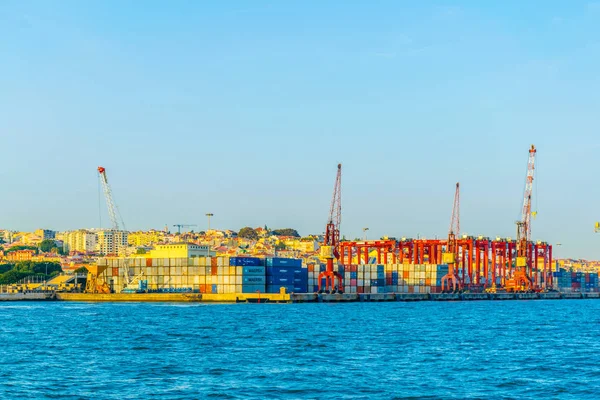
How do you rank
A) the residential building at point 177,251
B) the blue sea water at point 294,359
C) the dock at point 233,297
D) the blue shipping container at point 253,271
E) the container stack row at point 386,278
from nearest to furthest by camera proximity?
1. the blue sea water at point 294,359
2. the dock at point 233,297
3. the blue shipping container at point 253,271
4. the residential building at point 177,251
5. the container stack row at point 386,278

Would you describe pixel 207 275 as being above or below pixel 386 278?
above

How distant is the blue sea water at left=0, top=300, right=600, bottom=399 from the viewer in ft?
141

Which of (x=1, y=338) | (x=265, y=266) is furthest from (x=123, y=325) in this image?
(x=265, y=266)

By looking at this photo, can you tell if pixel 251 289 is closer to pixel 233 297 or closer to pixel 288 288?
pixel 233 297

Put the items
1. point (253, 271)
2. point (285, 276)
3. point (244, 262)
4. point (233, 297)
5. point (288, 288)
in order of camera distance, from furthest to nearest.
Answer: point (288, 288) < point (285, 276) < point (253, 271) < point (244, 262) < point (233, 297)

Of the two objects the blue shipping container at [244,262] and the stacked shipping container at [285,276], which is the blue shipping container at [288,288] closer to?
the stacked shipping container at [285,276]

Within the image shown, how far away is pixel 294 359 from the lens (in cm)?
5459

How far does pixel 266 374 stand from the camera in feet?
157

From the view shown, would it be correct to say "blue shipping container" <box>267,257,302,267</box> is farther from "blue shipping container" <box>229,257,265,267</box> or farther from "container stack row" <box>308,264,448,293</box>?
"container stack row" <box>308,264,448,293</box>

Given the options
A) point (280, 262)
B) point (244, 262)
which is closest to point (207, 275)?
point (244, 262)

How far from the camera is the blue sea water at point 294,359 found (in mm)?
43000

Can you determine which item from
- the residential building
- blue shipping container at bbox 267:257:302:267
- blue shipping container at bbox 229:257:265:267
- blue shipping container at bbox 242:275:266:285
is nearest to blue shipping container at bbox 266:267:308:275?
blue shipping container at bbox 267:257:302:267

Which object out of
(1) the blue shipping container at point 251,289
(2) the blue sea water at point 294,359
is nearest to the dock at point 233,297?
(1) the blue shipping container at point 251,289

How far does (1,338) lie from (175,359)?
21.1m
